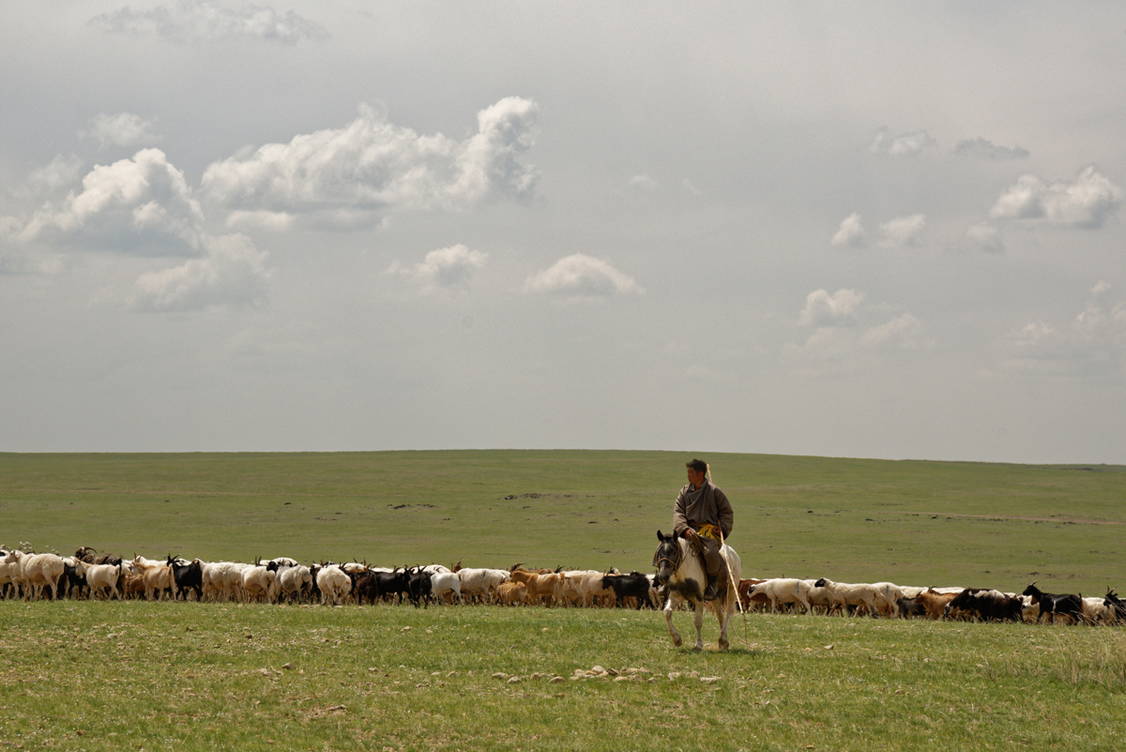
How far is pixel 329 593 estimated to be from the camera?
80.0 ft

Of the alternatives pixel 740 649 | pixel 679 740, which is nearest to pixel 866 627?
pixel 740 649

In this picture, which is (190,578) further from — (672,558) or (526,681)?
(526,681)

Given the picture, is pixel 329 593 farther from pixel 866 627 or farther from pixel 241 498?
pixel 241 498

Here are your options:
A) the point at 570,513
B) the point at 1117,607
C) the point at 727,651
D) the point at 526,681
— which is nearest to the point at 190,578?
the point at 727,651

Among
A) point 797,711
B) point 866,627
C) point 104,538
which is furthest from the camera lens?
point 104,538

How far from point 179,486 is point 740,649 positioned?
67.1 meters

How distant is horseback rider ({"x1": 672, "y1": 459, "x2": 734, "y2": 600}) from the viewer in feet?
48.4

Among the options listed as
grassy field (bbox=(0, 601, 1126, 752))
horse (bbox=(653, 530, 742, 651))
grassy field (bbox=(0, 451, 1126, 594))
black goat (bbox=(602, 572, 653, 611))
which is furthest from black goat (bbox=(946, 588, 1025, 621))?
grassy field (bbox=(0, 451, 1126, 594))

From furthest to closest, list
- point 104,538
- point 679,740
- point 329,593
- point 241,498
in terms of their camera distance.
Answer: point 241,498 < point 104,538 < point 329,593 < point 679,740

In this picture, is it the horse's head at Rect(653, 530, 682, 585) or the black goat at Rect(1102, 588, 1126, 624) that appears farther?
the black goat at Rect(1102, 588, 1126, 624)

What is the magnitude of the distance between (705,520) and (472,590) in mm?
11083

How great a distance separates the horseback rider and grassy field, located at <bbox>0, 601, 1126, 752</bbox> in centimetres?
91

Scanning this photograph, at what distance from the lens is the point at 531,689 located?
12125 millimetres

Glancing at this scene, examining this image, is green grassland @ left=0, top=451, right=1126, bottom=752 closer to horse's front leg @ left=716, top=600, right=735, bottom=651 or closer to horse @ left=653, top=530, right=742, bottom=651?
horse's front leg @ left=716, top=600, right=735, bottom=651
